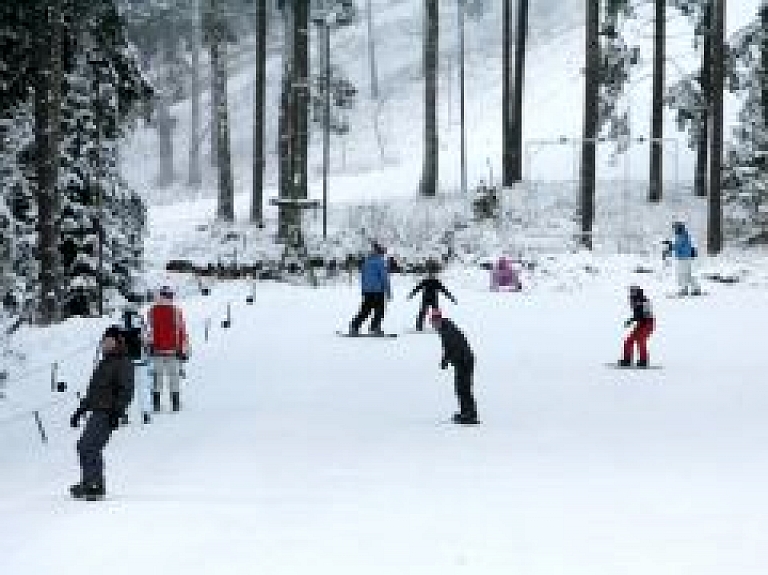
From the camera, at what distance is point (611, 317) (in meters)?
25.8

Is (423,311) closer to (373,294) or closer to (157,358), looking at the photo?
(373,294)

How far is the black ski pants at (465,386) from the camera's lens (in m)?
15.6

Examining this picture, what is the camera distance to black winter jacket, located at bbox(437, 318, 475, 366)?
15.7 metres

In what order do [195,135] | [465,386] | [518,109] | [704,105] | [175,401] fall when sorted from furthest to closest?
1. [195,135]
2. [518,109]
3. [704,105]
4. [175,401]
5. [465,386]

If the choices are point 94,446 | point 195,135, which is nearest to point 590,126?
point 94,446

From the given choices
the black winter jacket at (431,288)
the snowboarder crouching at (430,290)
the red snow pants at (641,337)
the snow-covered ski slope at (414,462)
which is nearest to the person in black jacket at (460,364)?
the snow-covered ski slope at (414,462)

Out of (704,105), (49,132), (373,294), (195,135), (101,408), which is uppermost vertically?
(195,135)

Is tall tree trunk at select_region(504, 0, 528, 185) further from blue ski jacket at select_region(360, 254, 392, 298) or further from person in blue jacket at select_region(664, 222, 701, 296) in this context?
blue ski jacket at select_region(360, 254, 392, 298)

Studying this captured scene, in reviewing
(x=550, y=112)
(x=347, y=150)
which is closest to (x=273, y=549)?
(x=550, y=112)

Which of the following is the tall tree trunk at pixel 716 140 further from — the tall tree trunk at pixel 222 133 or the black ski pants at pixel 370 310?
the tall tree trunk at pixel 222 133

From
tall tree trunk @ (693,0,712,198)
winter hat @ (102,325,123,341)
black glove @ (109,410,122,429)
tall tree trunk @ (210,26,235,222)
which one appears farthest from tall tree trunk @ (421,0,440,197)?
black glove @ (109,410,122,429)

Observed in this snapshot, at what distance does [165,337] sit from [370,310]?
697 cm

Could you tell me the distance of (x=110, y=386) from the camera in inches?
461

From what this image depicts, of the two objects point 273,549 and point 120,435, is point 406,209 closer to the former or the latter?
point 120,435
